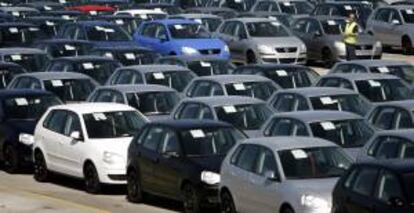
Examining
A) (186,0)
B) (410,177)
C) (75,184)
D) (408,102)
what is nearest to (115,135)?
(75,184)

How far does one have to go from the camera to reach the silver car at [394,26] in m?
46.2

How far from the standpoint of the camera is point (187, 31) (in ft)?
141

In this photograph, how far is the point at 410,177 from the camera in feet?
53.4

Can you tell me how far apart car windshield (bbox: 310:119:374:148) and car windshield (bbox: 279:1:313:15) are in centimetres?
3242

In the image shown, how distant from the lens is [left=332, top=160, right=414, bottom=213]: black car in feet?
52.6

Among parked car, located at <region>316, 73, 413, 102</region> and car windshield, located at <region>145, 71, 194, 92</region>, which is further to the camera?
car windshield, located at <region>145, 71, 194, 92</region>

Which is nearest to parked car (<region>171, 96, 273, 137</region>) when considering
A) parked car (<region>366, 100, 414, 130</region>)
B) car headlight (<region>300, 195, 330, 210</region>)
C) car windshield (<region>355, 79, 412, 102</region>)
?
parked car (<region>366, 100, 414, 130</region>)

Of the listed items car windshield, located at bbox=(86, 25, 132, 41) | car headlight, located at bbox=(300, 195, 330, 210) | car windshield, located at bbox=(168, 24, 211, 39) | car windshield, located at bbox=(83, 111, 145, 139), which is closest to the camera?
car headlight, located at bbox=(300, 195, 330, 210)

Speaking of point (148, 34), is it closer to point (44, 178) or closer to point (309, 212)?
point (44, 178)

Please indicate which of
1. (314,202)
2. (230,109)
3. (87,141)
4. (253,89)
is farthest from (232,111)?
(314,202)

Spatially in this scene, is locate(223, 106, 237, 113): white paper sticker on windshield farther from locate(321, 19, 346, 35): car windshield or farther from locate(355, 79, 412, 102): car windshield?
locate(321, 19, 346, 35): car windshield

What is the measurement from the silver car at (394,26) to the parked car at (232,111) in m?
21.1

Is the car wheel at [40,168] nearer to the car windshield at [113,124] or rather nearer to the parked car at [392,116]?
the car windshield at [113,124]

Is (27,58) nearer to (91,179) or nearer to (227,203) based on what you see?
(91,179)
